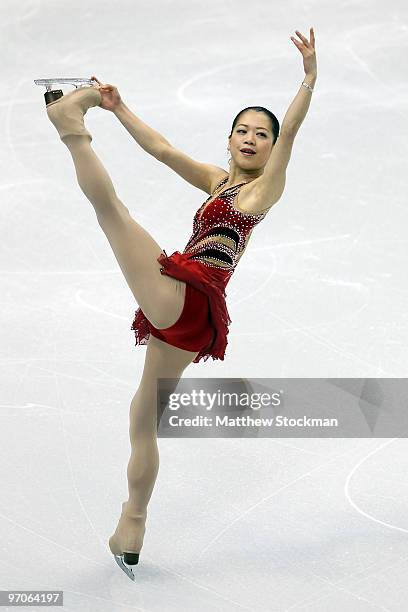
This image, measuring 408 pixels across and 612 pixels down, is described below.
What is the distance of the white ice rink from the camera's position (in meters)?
3.53

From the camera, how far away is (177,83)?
7688 mm

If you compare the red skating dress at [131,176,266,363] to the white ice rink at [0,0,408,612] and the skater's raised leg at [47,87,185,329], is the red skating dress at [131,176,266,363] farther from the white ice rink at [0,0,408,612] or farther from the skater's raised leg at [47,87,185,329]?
the white ice rink at [0,0,408,612]

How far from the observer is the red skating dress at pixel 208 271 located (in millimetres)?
3357

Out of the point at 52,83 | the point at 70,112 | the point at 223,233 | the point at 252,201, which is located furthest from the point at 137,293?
the point at 52,83

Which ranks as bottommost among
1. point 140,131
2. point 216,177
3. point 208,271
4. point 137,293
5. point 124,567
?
point 124,567

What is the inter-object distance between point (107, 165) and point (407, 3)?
3498 millimetres

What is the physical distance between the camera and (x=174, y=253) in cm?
342

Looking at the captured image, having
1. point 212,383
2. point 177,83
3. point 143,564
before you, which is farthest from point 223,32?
point 143,564

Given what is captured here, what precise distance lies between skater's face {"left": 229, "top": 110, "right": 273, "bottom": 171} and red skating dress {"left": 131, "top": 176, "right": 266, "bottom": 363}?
92mm

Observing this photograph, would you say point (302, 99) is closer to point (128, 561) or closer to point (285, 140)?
point (285, 140)

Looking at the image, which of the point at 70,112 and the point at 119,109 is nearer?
the point at 70,112

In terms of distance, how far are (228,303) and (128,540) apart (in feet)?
6.47

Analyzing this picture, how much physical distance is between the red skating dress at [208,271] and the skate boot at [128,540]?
22.6 inches

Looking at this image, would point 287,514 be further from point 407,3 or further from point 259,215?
point 407,3
